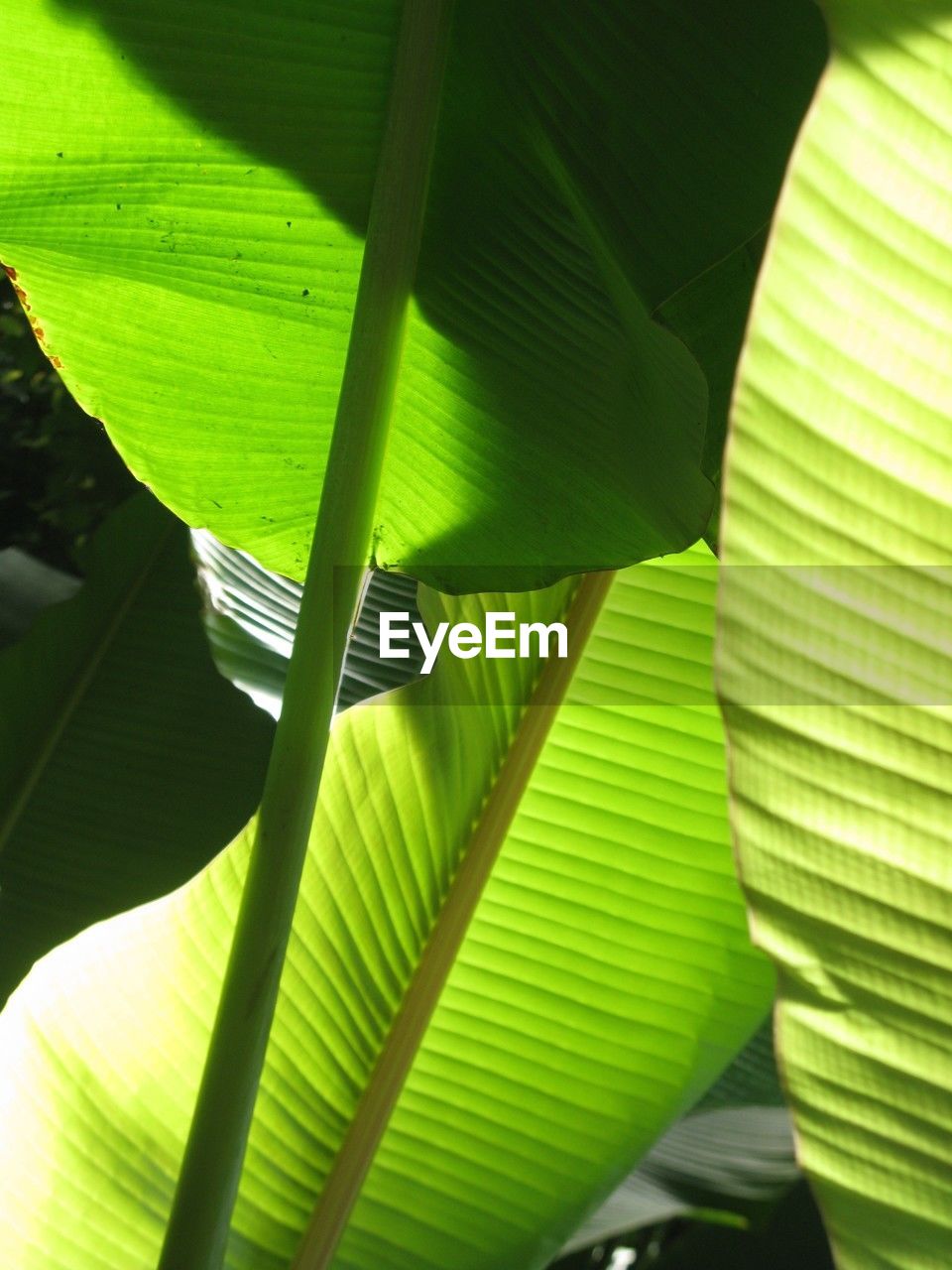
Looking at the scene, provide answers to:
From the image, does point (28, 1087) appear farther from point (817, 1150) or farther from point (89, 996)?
point (817, 1150)

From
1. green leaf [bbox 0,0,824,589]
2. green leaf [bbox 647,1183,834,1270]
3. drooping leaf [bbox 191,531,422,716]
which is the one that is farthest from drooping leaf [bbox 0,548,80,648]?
green leaf [bbox 647,1183,834,1270]

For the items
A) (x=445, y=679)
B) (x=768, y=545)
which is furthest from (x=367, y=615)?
(x=768, y=545)

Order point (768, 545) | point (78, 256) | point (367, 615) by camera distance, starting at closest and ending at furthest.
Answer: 1. point (768, 545)
2. point (78, 256)
3. point (367, 615)

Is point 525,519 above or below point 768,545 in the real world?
above

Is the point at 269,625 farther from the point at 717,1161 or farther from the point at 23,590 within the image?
the point at 717,1161

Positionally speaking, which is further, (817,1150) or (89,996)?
(89,996)

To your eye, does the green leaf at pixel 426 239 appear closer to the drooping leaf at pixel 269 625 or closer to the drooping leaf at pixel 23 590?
the drooping leaf at pixel 269 625

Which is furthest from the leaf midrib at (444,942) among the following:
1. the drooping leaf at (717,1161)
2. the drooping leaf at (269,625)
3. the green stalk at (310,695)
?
the drooping leaf at (717,1161)
